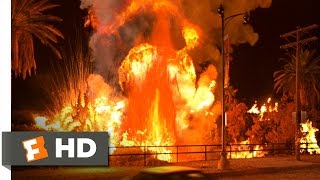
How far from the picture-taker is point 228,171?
22.8 metres

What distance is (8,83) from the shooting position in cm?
1519

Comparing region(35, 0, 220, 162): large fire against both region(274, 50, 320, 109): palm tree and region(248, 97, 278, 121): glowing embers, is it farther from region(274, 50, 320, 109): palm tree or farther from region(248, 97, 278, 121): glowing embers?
region(274, 50, 320, 109): palm tree

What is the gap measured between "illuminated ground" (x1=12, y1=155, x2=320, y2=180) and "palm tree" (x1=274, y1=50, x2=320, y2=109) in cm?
1645

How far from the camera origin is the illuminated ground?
2038 cm

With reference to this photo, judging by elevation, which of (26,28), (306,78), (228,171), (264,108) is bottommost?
(228,171)

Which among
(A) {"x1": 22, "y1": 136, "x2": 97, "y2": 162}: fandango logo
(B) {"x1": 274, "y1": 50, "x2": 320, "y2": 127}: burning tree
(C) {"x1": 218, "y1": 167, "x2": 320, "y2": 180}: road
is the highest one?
(B) {"x1": 274, "y1": 50, "x2": 320, "y2": 127}: burning tree

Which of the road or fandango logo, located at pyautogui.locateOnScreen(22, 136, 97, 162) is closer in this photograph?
fandango logo, located at pyautogui.locateOnScreen(22, 136, 97, 162)

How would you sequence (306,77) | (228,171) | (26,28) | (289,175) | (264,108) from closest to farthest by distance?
(289,175) → (228,171) → (26,28) → (306,77) → (264,108)

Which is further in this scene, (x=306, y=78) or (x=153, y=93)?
(x=153, y=93)

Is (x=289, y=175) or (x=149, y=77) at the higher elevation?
(x=149, y=77)

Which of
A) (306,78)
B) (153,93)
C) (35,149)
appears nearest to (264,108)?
(306,78)

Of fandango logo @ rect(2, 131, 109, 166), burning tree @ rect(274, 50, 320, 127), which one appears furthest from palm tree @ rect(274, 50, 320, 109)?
fandango logo @ rect(2, 131, 109, 166)

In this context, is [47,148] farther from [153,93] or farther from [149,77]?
[149,77]

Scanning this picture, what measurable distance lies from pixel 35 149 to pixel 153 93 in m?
26.3
